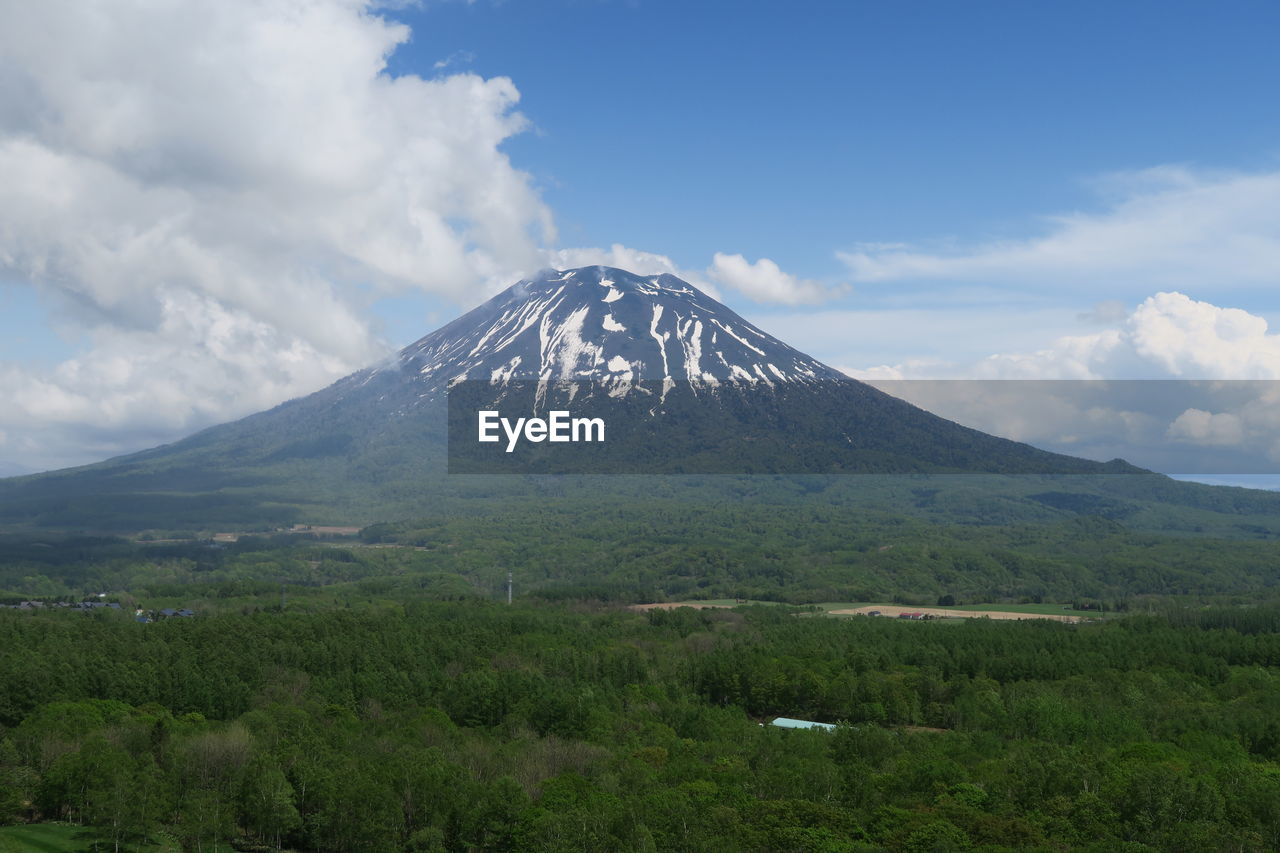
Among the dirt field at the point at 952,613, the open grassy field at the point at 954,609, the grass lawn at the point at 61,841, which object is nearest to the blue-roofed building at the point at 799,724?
the grass lawn at the point at 61,841

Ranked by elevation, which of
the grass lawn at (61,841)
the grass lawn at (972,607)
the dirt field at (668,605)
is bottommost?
the grass lawn at (972,607)

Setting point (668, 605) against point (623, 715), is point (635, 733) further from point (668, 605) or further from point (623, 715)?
point (668, 605)

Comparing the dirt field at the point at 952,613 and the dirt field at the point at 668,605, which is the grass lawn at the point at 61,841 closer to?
the dirt field at the point at 668,605

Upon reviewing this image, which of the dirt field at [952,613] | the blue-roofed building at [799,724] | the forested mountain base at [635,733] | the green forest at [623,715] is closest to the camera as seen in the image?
the forested mountain base at [635,733]

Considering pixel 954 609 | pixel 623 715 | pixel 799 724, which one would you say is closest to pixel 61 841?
pixel 623 715

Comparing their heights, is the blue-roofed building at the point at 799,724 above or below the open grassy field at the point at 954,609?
above

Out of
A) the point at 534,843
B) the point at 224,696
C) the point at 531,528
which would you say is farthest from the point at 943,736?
the point at 531,528

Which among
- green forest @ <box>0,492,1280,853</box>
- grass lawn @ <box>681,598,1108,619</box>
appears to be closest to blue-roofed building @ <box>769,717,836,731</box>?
green forest @ <box>0,492,1280,853</box>
